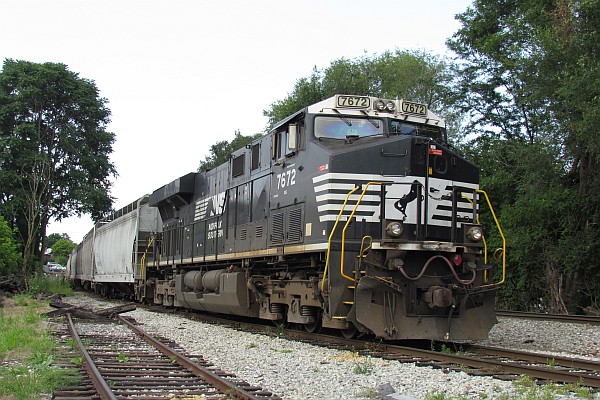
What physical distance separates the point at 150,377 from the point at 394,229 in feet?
12.5

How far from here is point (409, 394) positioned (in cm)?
582

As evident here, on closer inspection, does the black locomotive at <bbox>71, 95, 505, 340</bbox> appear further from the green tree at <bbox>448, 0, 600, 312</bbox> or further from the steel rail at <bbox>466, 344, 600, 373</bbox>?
the green tree at <bbox>448, 0, 600, 312</bbox>

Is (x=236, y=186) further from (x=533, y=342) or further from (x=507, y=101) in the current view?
(x=507, y=101)

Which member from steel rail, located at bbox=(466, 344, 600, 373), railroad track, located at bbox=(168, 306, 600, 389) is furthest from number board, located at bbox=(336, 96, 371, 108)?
steel rail, located at bbox=(466, 344, 600, 373)

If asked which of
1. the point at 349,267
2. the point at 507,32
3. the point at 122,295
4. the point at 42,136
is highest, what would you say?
the point at 507,32

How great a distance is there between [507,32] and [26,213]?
2507 cm

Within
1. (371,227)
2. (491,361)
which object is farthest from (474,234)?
(491,361)

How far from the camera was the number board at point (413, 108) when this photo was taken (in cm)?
1008

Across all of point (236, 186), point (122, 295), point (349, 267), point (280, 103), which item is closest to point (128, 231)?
point (122, 295)

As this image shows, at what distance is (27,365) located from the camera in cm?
757

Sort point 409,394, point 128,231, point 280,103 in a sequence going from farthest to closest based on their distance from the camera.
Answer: point 280,103
point 128,231
point 409,394

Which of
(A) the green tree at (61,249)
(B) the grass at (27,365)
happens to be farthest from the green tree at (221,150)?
(A) the green tree at (61,249)

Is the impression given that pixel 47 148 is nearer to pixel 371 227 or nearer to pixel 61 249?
pixel 371 227

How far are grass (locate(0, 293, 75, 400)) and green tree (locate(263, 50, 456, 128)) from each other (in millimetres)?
28948
